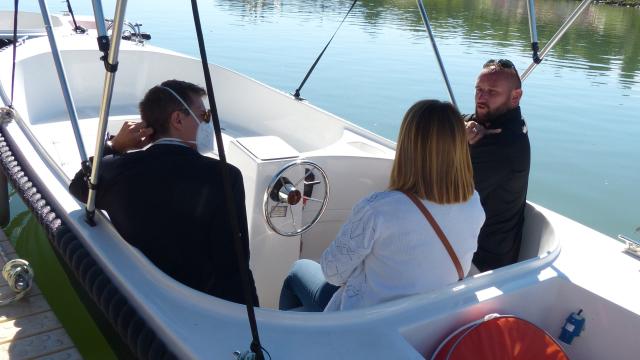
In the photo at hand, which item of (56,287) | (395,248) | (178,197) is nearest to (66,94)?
(178,197)

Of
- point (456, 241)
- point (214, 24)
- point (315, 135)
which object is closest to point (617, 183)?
point (315, 135)

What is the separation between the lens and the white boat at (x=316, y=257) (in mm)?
1320

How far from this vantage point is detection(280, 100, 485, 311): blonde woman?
1.37 metres

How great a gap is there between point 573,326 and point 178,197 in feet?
3.71

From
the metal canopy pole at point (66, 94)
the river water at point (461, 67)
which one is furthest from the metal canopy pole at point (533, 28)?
the river water at point (461, 67)

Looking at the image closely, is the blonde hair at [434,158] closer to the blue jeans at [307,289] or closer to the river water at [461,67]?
the blue jeans at [307,289]

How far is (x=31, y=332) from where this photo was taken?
86.1 inches

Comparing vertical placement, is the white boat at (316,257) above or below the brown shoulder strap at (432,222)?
below

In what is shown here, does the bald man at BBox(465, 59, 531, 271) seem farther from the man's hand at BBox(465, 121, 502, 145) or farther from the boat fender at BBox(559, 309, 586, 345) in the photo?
the boat fender at BBox(559, 309, 586, 345)

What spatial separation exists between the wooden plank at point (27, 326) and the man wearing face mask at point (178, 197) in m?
0.81

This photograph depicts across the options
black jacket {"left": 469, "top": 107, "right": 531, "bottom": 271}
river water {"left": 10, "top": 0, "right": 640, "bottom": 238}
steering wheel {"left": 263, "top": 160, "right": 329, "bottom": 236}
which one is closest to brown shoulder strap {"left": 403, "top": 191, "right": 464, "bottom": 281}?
black jacket {"left": 469, "top": 107, "right": 531, "bottom": 271}

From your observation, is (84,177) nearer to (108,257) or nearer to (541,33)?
(108,257)

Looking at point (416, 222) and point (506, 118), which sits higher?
point (506, 118)

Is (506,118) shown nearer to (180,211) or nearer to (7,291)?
(180,211)
